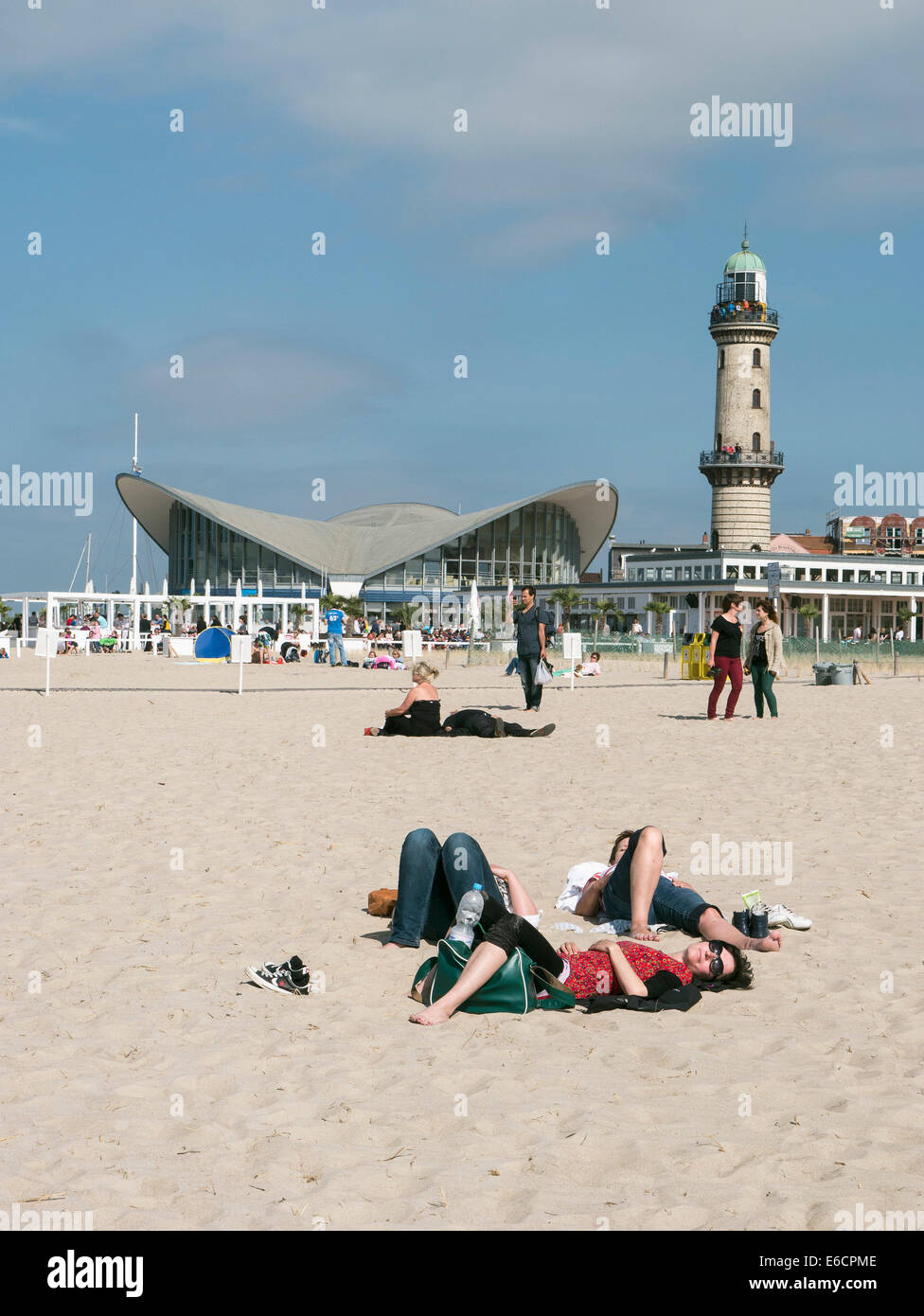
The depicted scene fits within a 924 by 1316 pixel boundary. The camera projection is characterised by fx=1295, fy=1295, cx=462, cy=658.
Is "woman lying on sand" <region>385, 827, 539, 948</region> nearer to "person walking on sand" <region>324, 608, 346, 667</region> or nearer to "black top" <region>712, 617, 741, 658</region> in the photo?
"black top" <region>712, 617, 741, 658</region>

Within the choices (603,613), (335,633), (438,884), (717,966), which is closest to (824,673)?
(335,633)

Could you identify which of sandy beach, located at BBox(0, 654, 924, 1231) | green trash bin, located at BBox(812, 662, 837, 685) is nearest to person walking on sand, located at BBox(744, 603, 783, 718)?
sandy beach, located at BBox(0, 654, 924, 1231)

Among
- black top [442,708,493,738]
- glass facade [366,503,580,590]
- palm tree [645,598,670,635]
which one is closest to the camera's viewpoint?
black top [442,708,493,738]

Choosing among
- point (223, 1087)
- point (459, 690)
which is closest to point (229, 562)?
point (459, 690)

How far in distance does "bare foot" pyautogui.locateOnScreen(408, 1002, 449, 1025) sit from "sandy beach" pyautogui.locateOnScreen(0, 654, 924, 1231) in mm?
47

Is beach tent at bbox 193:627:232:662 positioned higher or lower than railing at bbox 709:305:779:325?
lower

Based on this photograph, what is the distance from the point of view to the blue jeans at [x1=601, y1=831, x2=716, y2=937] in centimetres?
577

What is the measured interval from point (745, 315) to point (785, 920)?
252 feet

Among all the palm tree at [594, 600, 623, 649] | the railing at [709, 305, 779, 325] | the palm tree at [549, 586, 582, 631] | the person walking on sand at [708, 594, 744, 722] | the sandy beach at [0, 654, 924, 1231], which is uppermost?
the railing at [709, 305, 779, 325]

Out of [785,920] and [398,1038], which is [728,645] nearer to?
[785,920]

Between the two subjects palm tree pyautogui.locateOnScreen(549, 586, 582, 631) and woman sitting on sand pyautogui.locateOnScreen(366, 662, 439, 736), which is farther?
palm tree pyautogui.locateOnScreen(549, 586, 582, 631)

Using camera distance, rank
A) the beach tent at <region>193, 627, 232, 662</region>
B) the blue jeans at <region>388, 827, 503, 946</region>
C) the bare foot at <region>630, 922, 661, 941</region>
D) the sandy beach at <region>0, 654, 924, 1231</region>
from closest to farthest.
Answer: the sandy beach at <region>0, 654, 924, 1231</region>
the blue jeans at <region>388, 827, 503, 946</region>
the bare foot at <region>630, 922, 661, 941</region>
the beach tent at <region>193, 627, 232, 662</region>

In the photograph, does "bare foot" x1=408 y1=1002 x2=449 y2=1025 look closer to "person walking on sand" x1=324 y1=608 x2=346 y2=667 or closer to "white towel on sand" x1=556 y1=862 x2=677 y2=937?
"white towel on sand" x1=556 y1=862 x2=677 y2=937

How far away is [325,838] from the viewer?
8102 mm
